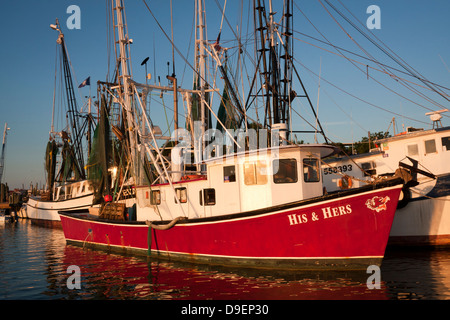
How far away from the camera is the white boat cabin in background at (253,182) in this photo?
12367mm

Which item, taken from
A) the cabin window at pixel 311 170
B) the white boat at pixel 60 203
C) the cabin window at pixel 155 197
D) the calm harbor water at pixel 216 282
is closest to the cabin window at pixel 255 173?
the cabin window at pixel 311 170

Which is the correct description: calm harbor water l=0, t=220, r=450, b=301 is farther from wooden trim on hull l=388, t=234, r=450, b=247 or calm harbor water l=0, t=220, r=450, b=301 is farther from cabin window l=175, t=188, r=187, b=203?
cabin window l=175, t=188, r=187, b=203

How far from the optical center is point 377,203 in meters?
10.5

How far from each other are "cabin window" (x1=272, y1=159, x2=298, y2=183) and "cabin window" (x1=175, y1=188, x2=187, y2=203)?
13.6 ft

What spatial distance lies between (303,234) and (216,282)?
10.3 feet

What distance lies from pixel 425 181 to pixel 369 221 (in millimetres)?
8033

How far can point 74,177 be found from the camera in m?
43.0

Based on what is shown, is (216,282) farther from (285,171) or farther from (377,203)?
(377,203)

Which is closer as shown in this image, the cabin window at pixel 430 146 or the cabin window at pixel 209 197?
the cabin window at pixel 209 197

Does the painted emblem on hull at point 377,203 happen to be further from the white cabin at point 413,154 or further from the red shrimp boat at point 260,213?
the white cabin at point 413,154

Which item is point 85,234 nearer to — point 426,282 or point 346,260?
point 346,260

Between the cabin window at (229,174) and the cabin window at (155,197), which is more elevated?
the cabin window at (229,174)

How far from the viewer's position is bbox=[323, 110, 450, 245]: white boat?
15898 millimetres

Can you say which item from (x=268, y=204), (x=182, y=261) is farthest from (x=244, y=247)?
(x=182, y=261)
